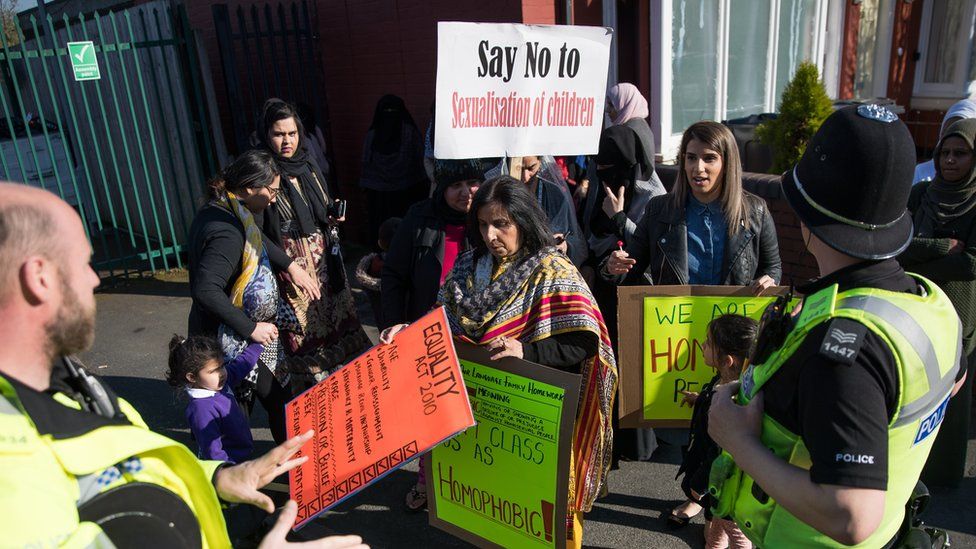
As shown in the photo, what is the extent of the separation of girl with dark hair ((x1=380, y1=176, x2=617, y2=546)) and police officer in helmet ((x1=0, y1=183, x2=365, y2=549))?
1.41 meters

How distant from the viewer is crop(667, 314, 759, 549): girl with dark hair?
241 cm

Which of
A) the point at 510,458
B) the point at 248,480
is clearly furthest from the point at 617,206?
the point at 248,480

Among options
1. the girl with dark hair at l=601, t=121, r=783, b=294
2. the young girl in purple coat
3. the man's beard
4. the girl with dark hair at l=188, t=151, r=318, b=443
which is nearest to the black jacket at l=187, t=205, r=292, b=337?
the girl with dark hair at l=188, t=151, r=318, b=443

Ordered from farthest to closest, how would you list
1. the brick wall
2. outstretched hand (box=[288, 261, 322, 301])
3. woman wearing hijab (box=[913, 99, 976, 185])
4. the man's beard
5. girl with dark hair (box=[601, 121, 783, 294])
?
1. the brick wall
2. woman wearing hijab (box=[913, 99, 976, 185])
3. outstretched hand (box=[288, 261, 322, 301])
4. girl with dark hair (box=[601, 121, 783, 294])
5. the man's beard

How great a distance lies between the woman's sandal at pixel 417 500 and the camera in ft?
12.5

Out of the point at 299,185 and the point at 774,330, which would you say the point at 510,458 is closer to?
the point at 774,330

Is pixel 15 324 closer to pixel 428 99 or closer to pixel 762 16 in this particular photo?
pixel 428 99

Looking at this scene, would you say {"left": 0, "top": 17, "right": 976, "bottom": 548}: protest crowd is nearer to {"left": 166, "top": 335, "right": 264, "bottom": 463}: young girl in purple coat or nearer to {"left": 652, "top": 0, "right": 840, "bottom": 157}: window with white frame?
{"left": 166, "top": 335, "right": 264, "bottom": 463}: young girl in purple coat

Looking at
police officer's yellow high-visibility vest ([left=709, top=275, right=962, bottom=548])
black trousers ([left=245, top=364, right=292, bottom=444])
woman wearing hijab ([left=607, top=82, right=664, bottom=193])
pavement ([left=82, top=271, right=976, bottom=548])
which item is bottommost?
pavement ([left=82, top=271, right=976, bottom=548])

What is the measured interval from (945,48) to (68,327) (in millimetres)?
11670

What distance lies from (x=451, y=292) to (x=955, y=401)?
248 centimetres

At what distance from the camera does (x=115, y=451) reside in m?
1.33

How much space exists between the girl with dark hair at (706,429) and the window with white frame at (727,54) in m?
4.42

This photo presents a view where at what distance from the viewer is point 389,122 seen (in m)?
7.55
